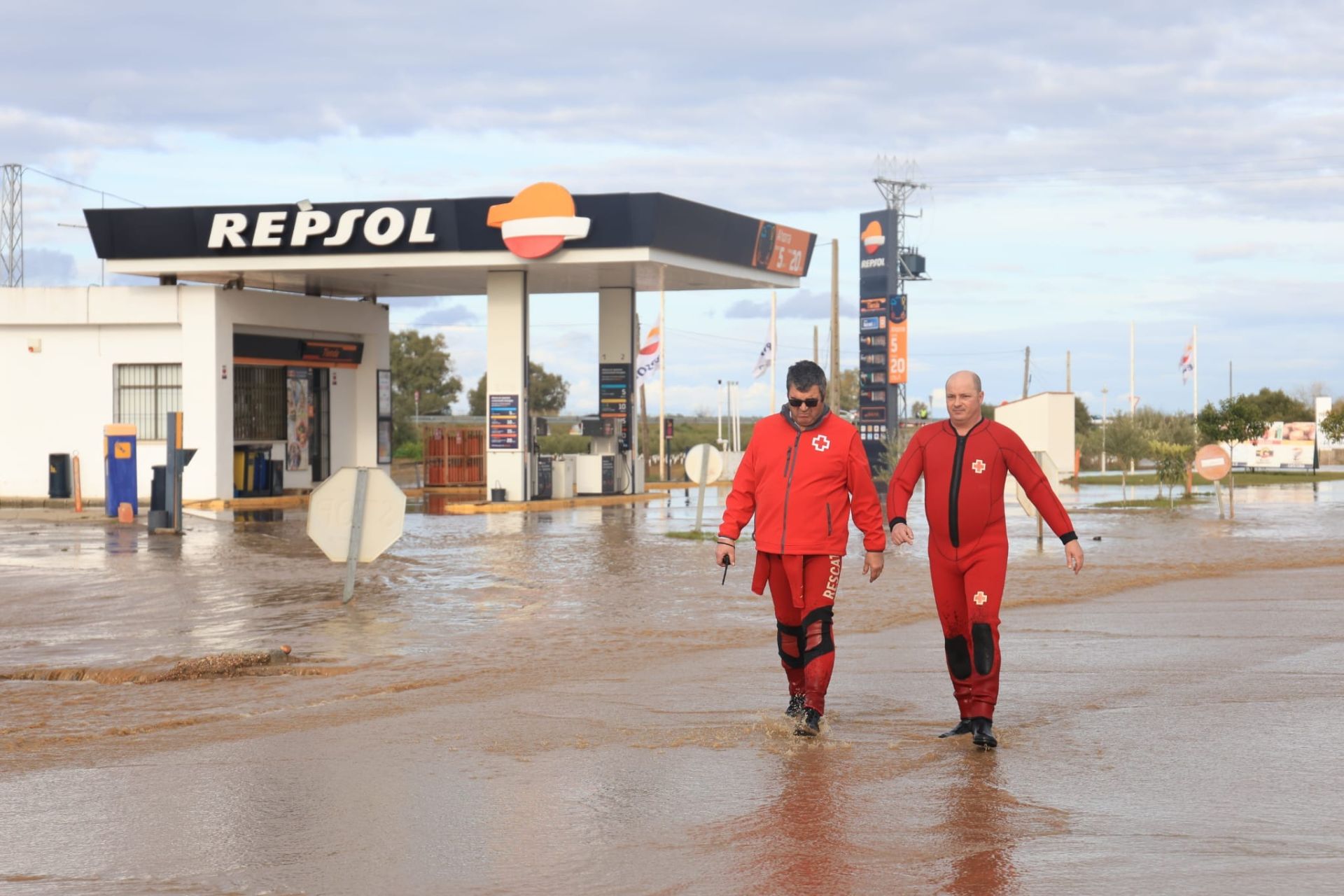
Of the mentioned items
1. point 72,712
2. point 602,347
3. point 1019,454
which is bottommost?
point 72,712

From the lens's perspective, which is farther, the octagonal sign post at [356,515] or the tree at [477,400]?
the tree at [477,400]

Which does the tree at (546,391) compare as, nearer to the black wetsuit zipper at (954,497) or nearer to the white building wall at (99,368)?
the white building wall at (99,368)

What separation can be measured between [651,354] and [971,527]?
40.1 m

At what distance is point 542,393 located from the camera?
3836 inches

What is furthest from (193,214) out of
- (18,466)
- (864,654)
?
(864,654)

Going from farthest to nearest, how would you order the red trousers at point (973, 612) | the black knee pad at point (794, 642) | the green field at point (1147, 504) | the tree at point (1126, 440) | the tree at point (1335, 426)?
the tree at point (1335, 426) < the tree at point (1126, 440) < the green field at point (1147, 504) < the black knee pad at point (794, 642) < the red trousers at point (973, 612)

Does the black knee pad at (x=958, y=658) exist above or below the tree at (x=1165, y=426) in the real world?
below

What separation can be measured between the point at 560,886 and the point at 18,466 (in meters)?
29.9

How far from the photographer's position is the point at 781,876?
497 cm

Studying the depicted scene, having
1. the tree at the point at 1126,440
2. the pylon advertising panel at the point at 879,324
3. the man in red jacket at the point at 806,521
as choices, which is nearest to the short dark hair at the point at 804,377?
the man in red jacket at the point at 806,521

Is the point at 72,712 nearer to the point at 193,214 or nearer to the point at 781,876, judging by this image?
the point at 781,876

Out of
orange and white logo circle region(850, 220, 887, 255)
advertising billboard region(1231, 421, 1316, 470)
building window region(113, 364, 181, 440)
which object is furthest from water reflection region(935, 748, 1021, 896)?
orange and white logo circle region(850, 220, 887, 255)

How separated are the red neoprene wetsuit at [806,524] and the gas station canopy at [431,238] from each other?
2207 centimetres

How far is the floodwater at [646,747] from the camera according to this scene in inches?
202
